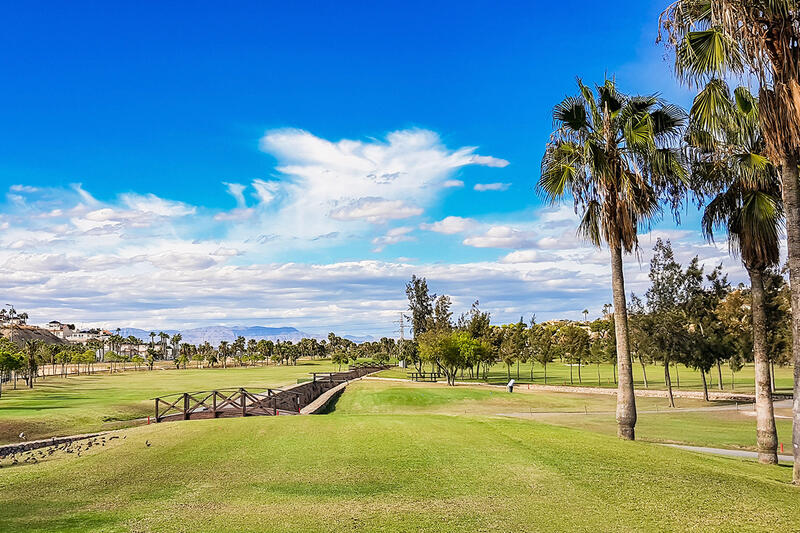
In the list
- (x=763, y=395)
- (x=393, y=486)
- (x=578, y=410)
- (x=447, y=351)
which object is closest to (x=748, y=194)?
(x=763, y=395)

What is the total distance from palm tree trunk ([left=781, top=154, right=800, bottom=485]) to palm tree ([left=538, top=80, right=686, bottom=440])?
15.2 ft

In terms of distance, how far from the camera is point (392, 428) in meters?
19.8

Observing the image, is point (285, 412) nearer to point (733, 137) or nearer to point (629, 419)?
point (629, 419)

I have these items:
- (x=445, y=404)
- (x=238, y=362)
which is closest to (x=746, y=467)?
(x=445, y=404)

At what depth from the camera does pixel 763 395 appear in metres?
17.5

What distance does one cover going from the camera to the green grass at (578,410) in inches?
1192

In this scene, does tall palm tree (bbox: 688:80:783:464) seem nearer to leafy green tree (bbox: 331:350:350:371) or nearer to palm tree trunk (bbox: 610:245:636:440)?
palm tree trunk (bbox: 610:245:636:440)

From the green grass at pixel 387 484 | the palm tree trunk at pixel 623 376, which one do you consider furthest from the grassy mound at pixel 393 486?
the palm tree trunk at pixel 623 376

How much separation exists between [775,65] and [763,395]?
398 inches

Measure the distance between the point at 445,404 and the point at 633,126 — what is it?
3354 cm

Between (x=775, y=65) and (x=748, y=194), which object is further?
(x=748, y=194)

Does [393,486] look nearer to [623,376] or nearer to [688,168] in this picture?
[623,376]

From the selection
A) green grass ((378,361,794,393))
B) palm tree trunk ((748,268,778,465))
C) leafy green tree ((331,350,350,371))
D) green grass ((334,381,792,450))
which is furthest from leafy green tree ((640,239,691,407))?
leafy green tree ((331,350,350,371))

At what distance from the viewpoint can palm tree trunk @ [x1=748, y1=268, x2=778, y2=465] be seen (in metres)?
17.3
